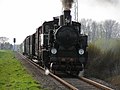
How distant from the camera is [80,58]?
1989cm

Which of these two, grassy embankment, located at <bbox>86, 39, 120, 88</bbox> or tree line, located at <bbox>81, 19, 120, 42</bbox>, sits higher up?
tree line, located at <bbox>81, 19, 120, 42</bbox>

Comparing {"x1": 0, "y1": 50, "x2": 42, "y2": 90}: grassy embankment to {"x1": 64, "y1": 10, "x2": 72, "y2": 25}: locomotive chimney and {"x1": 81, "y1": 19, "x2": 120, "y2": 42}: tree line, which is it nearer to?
{"x1": 64, "y1": 10, "x2": 72, "y2": 25}: locomotive chimney

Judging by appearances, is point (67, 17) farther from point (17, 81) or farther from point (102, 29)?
point (102, 29)

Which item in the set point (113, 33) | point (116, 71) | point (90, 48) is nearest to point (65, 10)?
point (116, 71)

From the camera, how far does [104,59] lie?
27438mm

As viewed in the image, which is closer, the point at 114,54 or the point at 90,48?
the point at 114,54

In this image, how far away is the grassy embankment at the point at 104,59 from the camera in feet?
84.5

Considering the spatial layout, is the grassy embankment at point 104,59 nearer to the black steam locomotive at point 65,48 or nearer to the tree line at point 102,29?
the black steam locomotive at point 65,48

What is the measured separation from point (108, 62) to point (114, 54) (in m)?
0.84

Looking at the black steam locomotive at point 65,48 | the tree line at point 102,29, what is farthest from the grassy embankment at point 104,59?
the tree line at point 102,29

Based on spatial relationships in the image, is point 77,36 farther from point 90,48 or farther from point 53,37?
point 90,48

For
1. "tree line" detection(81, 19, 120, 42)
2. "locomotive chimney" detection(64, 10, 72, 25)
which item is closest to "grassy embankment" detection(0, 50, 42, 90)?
"locomotive chimney" detection(64, 10, 72, 25)

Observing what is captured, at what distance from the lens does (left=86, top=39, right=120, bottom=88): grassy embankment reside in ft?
84.5

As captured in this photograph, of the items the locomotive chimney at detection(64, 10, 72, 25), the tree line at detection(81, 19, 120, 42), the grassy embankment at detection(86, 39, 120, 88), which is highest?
the tree line at detection(81, 19, 120, 42)
